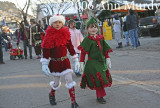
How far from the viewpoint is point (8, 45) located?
22312 millimetres

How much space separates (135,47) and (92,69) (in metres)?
8.65

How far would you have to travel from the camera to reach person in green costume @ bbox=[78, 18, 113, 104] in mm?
4281

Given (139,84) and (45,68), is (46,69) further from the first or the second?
(139,84)

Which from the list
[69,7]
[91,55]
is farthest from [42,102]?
[69,7]

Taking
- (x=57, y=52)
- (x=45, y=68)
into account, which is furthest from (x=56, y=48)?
(x=45, y=68)

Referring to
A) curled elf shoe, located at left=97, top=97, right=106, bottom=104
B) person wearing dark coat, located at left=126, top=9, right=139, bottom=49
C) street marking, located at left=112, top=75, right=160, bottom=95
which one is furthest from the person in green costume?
person wearing dark coat, located at left=126, top=9, right=139, bottom=49

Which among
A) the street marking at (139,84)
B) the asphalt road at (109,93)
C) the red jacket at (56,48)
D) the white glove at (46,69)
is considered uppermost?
the red jacket at (56,48)

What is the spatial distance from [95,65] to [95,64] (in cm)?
2

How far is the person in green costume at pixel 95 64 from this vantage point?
14.0 feet

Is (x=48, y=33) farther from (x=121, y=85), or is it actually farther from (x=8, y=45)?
(x=8, y=45)

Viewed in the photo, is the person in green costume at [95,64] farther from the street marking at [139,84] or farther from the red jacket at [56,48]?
the street marking at [139,84]

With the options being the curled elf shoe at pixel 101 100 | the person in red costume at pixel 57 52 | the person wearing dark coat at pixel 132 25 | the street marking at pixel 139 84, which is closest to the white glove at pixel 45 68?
the person in red costume at pixel 57 52

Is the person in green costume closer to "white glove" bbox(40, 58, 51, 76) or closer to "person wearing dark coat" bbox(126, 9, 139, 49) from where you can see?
"white glove" bbox(40, 58, 51, 76)

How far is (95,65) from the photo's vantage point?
14.2ft
